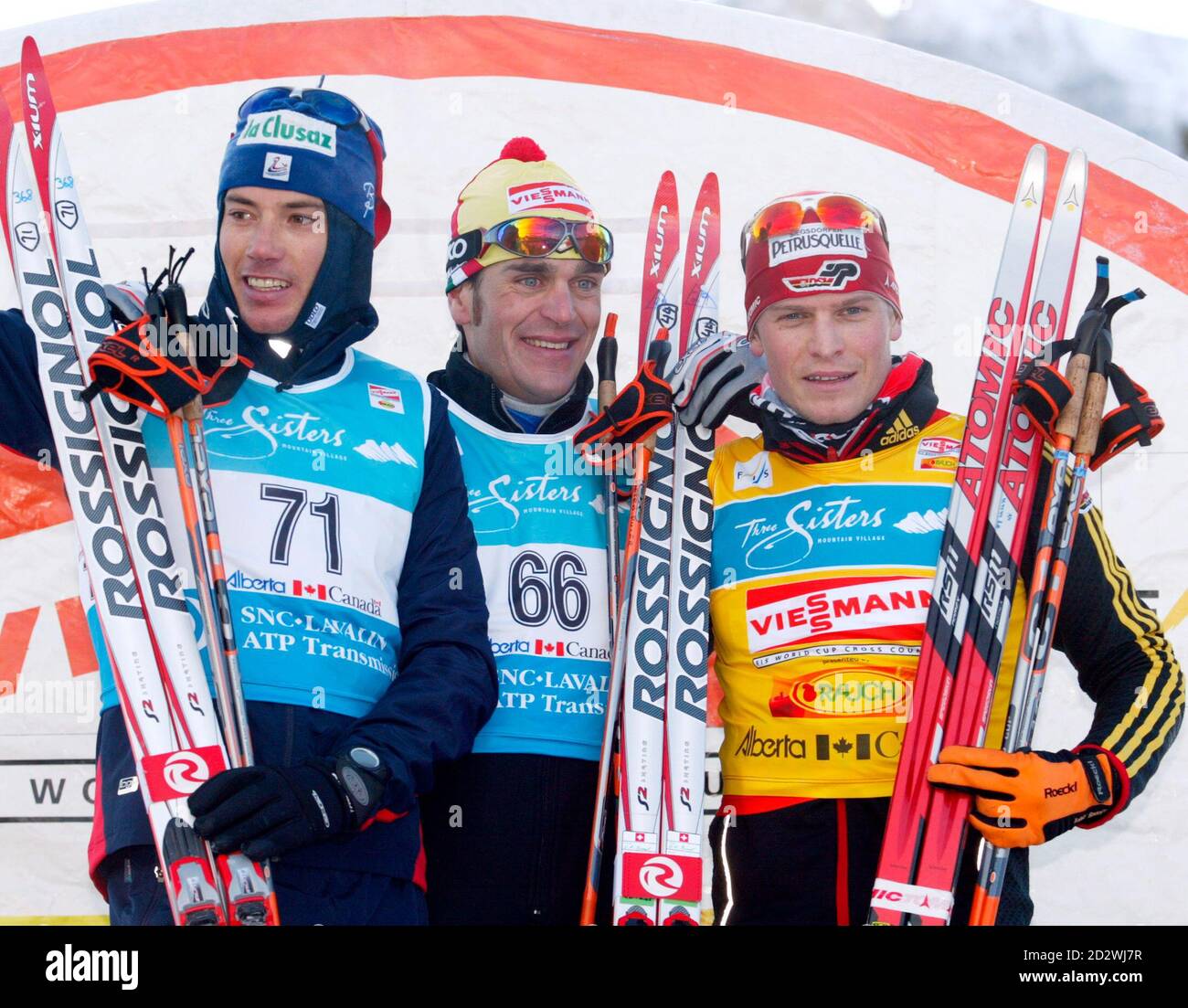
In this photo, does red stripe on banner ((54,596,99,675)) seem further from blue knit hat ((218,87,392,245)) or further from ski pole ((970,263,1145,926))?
ski pole ((970,263,1145,926))

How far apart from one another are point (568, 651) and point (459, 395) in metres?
0.63

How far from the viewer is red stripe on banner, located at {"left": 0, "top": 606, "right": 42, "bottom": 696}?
3.50m

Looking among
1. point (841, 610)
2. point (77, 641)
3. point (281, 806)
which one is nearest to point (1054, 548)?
point (841, 610)

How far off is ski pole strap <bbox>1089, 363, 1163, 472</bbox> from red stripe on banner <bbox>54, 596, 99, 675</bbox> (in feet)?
7.97

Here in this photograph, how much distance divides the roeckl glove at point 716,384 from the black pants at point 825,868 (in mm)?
790

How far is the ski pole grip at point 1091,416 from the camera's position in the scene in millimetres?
2582

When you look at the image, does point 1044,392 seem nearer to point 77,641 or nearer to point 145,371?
point 145,371

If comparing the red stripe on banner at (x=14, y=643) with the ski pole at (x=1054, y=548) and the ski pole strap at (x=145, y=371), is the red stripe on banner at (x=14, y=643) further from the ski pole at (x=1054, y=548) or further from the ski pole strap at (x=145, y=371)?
the ski pole at (x=1054, y=548)

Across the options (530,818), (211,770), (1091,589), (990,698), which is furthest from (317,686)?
(1091,589)

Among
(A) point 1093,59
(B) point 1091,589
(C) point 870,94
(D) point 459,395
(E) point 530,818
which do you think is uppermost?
(A) point 1093,59

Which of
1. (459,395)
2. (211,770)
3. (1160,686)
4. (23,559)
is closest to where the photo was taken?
(211,770)

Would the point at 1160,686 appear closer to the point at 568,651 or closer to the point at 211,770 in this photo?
the point at 568,651

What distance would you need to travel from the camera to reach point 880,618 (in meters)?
2.61

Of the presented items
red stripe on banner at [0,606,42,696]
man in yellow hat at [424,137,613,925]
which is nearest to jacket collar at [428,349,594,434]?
man in yellow hat at [424,137,613,925]
